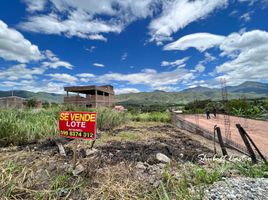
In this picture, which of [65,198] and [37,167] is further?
[37,167]

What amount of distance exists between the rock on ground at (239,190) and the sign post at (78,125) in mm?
1970

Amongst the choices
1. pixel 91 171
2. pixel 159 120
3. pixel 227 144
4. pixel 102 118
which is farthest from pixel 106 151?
pixel 159 120

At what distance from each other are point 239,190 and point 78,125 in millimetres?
2588

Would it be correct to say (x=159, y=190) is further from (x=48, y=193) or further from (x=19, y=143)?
(x=19, y=143)

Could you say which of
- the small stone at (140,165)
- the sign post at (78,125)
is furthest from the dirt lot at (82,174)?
the sign post at (78,125)

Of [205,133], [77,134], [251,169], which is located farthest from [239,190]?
[205,133]

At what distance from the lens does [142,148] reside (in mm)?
4805

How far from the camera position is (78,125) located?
10.9 ft

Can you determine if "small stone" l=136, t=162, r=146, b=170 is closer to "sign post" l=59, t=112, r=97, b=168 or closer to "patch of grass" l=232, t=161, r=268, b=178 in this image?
"sign post" l=59, t=112, r=97, b=168

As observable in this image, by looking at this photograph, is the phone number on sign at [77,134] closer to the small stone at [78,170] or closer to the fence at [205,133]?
the small stone at [78,170]

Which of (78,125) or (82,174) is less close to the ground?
(78,125)

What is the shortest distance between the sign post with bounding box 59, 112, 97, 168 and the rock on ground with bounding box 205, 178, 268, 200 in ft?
6.46

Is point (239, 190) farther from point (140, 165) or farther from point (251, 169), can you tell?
point (140, 165)

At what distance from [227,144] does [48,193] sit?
462cm
